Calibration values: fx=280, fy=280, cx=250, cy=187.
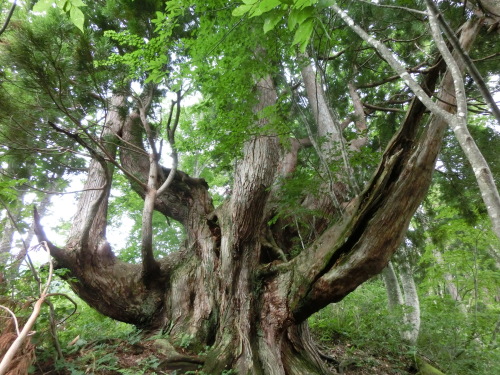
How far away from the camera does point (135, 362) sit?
3.18 m

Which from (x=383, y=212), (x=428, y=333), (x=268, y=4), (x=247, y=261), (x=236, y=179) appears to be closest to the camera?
(x=268, y=4)

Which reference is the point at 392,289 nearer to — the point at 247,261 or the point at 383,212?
the point at 247,261

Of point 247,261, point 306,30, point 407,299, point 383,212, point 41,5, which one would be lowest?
point 407,299

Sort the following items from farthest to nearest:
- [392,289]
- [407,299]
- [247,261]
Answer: [392,289]
[407,299]
[247,261]

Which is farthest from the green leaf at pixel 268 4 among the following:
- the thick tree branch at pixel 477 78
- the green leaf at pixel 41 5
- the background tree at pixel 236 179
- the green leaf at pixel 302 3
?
the background tree at pixel 236 179

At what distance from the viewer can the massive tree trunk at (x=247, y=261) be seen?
2754 mm

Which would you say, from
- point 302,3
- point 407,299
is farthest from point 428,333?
point 302,3

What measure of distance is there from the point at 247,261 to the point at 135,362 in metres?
1.81

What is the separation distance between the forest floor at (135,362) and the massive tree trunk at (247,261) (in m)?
0.34

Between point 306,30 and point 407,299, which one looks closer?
point 306,30

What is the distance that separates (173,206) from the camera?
5367 millimetres

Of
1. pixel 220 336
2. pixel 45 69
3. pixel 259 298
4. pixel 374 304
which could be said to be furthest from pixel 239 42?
pixel 374 304

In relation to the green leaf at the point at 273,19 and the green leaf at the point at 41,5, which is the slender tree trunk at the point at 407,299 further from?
the green leaf at the point at 41,5

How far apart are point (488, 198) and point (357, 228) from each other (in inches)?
65.7
